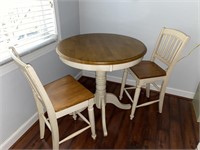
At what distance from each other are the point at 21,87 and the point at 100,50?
0.82 m

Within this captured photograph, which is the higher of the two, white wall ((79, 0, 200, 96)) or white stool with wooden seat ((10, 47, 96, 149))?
white wall ((79, 0, 200, 96))

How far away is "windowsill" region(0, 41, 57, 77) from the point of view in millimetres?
1458

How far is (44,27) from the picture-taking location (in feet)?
6.25

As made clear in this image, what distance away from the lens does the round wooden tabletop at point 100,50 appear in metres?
1.40

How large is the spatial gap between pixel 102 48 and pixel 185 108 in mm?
1313

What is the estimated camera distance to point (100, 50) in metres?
1.59

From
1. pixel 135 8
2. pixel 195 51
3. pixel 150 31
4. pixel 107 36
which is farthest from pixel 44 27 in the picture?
pixel 195 51

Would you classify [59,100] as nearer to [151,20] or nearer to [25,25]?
[25,25]

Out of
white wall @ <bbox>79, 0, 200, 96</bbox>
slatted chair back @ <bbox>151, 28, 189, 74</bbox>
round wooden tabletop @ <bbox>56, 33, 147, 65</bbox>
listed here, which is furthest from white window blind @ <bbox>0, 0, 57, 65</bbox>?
slatted chair back @ <bbox>151, 28, 189, 74</bbox>

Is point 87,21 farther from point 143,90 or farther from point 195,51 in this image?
point 195,51

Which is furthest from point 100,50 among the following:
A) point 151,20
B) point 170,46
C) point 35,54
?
point 151,20

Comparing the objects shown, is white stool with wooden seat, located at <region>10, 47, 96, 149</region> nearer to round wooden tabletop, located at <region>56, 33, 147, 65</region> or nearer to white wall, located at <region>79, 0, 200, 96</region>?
round wooden tabletop, located at <region>56, 33, 147, 65</region>

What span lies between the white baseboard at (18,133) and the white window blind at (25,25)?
69cm

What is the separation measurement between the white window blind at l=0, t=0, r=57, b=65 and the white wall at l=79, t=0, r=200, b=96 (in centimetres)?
66
